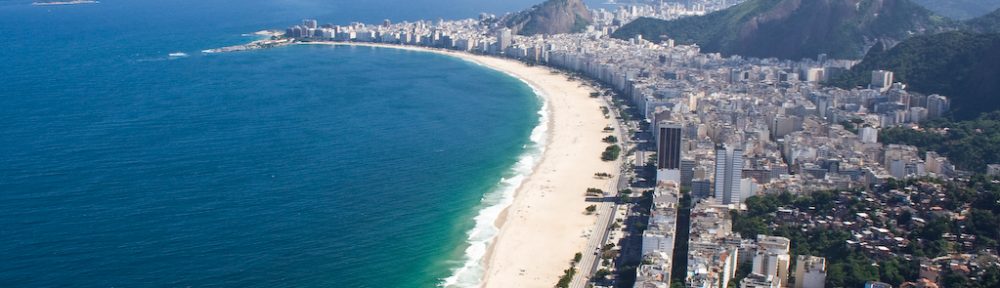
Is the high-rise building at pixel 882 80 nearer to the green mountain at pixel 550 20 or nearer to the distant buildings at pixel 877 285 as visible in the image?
the distant buildings at pixel 877 285

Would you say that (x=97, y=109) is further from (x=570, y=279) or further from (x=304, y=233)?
(x=570, y=279)

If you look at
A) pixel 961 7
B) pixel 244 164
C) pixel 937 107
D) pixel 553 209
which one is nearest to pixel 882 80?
pixel 937 107

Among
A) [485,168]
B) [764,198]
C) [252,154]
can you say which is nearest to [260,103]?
[252,154]

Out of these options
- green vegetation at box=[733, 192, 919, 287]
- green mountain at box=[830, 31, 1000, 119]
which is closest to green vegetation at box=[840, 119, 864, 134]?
green mountain at box=[830, 31, 1000, 119]

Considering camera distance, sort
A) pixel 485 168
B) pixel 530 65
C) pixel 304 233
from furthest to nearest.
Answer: pixel 530 65, pixel 485 168, pixel 304 233

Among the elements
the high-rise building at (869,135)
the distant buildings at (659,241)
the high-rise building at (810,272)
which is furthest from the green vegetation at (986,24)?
the high-rise building at (810,272)

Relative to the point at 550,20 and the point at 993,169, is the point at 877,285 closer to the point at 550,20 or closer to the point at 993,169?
the point at 993,169
